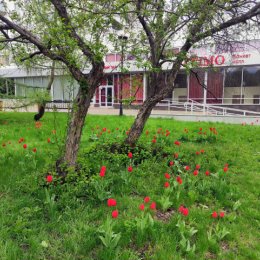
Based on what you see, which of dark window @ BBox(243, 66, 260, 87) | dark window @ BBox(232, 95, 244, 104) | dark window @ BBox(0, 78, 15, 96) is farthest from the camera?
dark window @ BBox(232, 95, 244, 104)

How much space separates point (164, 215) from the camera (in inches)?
119

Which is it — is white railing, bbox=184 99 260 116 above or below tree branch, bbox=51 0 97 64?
below

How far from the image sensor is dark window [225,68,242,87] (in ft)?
71.9

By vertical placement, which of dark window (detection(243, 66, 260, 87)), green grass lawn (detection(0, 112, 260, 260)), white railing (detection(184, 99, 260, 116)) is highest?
dark window (detection(243, 66, 260, 87))

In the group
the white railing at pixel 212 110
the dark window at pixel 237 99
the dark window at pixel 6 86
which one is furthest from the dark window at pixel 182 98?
the dark window at pixel 6 86

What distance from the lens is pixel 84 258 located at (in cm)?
219

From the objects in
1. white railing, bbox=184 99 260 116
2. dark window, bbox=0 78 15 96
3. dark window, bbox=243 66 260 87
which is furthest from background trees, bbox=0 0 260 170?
dark window, bbox=243 66 260 87

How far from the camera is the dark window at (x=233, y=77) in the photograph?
71.9 ft

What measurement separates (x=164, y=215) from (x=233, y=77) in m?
21.6

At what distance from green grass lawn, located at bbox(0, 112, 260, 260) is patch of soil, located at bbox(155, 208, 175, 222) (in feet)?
0.04

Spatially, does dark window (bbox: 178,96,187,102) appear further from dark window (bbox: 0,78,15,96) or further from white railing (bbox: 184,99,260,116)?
dark window (bbox: 0,78,15,96)

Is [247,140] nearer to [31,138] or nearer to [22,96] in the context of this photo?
[31,138]

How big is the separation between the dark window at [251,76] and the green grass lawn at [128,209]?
18.7m

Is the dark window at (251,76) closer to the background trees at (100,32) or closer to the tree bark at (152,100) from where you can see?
the background trees at (100,32)
